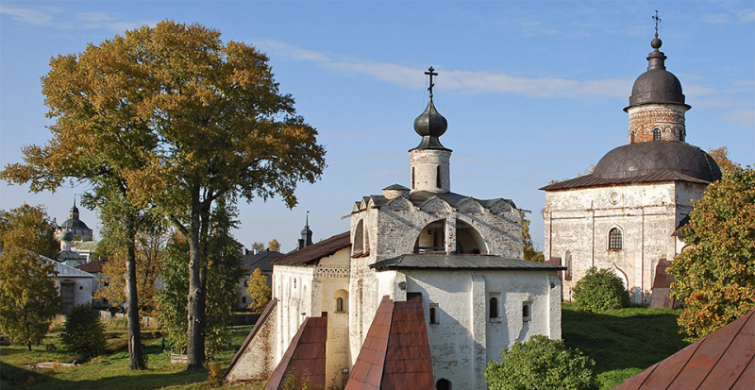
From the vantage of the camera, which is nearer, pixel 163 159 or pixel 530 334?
pixel 530 334

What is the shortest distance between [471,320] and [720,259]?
6.67 m

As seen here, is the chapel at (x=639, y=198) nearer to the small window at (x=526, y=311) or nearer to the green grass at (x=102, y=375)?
the small window at (x=526, y=311)

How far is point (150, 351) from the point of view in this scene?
34875 mm

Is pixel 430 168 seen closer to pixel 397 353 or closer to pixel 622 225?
pixel 397 353

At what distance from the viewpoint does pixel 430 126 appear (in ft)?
65.0

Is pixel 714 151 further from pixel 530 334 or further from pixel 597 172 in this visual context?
pixel 530 334

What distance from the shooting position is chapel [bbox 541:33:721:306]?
30.3 m

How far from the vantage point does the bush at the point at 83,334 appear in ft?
99.2

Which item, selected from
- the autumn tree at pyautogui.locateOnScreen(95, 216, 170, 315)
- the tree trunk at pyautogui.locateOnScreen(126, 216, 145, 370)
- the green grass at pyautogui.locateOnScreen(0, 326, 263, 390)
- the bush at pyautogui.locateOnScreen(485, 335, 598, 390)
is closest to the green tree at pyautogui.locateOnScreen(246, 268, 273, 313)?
the autumn tree at pyautogui.locateOnScreen(95, 216, 170, 315)

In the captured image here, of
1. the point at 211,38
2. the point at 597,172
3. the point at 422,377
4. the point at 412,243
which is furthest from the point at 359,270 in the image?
the point at 597,172

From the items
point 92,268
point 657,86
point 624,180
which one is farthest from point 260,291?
point 657,86

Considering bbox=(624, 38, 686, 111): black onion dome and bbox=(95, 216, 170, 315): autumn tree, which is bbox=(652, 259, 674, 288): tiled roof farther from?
bbox=(95, 216, 170, 315): autumn tree

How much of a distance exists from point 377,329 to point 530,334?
3921 mm

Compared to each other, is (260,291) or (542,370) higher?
(542,370)
